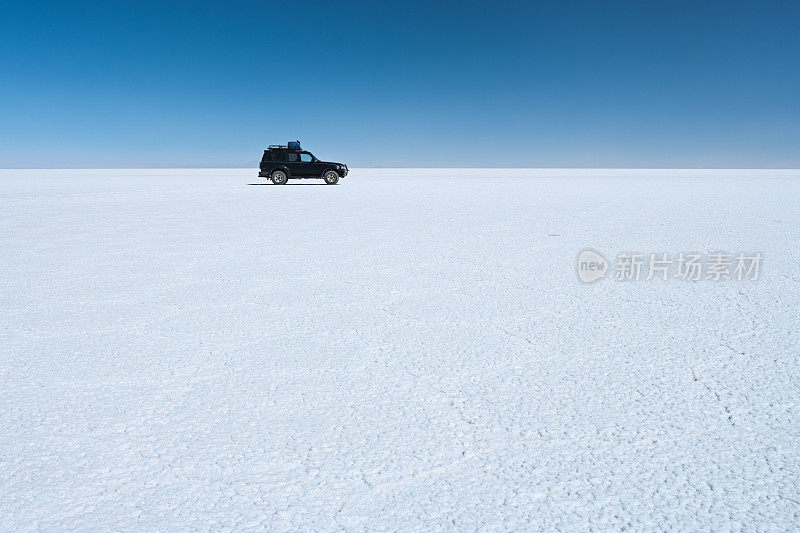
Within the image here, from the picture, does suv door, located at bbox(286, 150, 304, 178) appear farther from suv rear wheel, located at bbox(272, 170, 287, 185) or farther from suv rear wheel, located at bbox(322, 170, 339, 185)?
suv rear wheel, located at bbox(322, 170, 339, 185)

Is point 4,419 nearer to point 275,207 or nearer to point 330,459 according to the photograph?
point 330,459

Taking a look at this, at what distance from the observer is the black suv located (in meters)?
22.3

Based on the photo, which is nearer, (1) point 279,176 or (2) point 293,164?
(2) point 293,164

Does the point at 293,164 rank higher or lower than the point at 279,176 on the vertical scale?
higher

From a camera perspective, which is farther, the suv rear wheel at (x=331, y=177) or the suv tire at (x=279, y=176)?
the suv rear wheel at (x=331, y=177)

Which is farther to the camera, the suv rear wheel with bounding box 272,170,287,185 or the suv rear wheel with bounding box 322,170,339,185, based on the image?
the suv rear wheel with bounding box 322,170,339,185

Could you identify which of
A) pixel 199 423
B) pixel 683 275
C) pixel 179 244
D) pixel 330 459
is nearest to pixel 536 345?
pixel 330 459

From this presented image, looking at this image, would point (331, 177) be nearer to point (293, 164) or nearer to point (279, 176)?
point (293, 164)

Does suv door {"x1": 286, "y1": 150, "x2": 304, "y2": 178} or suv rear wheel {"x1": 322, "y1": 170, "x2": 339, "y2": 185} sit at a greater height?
suv door {"x1": 286, "y1": 150, "x2": 304, "y2": 178}

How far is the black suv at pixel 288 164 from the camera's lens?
22.3 metres

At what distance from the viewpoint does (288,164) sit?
2248 cm

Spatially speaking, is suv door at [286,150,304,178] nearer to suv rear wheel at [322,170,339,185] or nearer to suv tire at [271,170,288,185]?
suv tire at [271,170,288,185]

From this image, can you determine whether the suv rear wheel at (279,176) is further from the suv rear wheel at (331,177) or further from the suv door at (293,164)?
the suv rear wheel at (331,177)

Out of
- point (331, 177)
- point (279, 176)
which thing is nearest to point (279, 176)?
point (279, 176)
